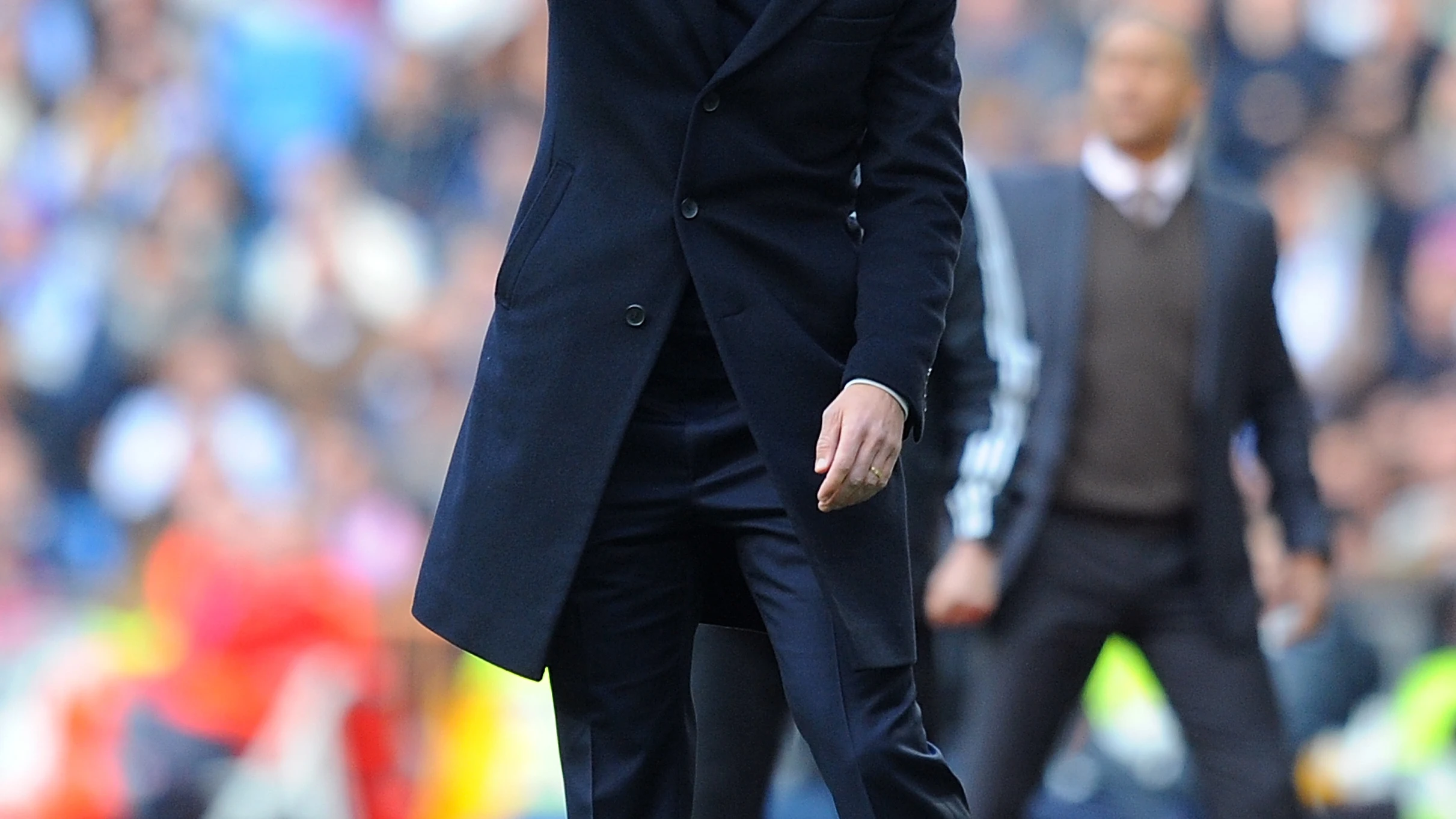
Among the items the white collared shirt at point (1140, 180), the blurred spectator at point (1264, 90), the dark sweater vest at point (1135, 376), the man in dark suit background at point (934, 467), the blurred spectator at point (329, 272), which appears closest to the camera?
the man in dark suit background at point (934, 467)

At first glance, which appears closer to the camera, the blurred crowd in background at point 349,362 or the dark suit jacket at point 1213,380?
the dark suit jacket at point 1213,380

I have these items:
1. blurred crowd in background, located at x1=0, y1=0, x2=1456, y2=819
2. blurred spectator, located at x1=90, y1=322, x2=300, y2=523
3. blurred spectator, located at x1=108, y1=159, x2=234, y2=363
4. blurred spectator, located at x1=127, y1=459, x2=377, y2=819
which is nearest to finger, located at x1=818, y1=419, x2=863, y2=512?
blurred crowd in background, located at x1=0, y1=0, x2=1456, y2=819

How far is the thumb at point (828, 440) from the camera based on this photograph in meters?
2.49

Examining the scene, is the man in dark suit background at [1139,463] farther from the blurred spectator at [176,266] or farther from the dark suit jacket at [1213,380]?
the blurred spectator at [176,266]

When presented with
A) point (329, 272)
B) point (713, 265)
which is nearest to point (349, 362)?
point (329, 272)

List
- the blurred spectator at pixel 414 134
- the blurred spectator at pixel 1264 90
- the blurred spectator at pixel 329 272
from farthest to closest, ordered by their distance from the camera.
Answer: the blurred spectator at pixel 414 134
the blurred spectator at pixel 329 272
the blurred spectator at pixel 1264 90

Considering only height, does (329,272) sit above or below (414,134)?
below

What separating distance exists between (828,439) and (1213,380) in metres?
2.22

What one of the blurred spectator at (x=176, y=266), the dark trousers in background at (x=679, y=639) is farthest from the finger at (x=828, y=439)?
the blurred spectator at (x=176, y=266)

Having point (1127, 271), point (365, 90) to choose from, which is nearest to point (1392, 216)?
point (1127, 271)

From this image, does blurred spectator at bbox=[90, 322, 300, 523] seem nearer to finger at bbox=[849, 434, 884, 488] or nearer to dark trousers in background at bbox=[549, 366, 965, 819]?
dark trousers in background at bbox=[549, 366, 965, 819]

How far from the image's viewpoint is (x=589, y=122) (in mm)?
2629

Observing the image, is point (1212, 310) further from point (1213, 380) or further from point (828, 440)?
point (828, 440)

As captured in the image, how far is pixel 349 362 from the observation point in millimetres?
8328
